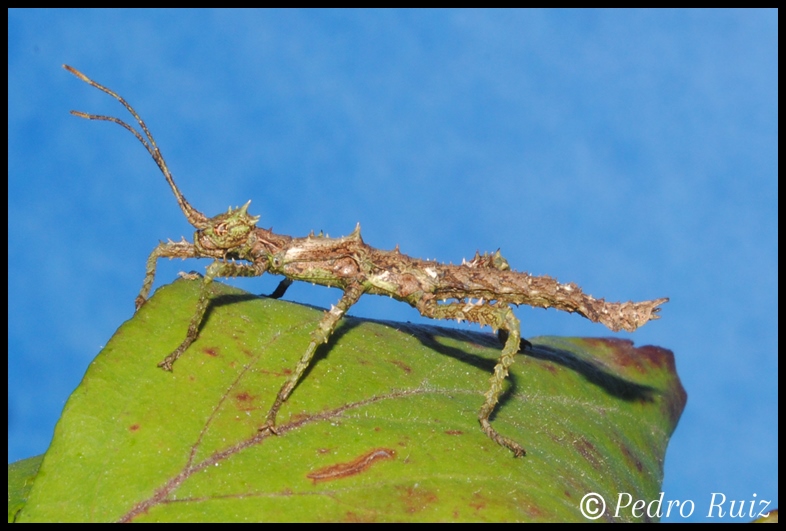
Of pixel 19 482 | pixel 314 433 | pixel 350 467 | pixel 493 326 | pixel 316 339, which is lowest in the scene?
pixel 19 482

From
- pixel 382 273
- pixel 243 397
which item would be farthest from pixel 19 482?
pixel 382 273

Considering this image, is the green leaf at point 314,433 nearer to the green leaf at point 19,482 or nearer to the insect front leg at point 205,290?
the insect front leg at point 205,290

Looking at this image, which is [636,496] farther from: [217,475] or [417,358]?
[217,475]

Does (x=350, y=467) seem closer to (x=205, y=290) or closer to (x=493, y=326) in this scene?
(x=205, y=290)

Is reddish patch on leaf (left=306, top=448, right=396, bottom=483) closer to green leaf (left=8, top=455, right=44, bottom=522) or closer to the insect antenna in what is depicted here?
green leaf (left=8, top=455, right=44, bottom=522)

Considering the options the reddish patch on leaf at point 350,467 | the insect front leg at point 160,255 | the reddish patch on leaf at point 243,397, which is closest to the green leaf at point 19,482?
the reddish patch on leaf at point 243,397

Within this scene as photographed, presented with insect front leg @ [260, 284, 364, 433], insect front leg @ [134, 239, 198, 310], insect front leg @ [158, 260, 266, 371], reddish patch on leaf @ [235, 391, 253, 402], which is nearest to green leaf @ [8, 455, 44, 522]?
insect front leg @ [158, 260, 266, 371]

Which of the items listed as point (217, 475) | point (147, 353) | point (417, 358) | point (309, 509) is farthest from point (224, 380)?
point (417, 358)
